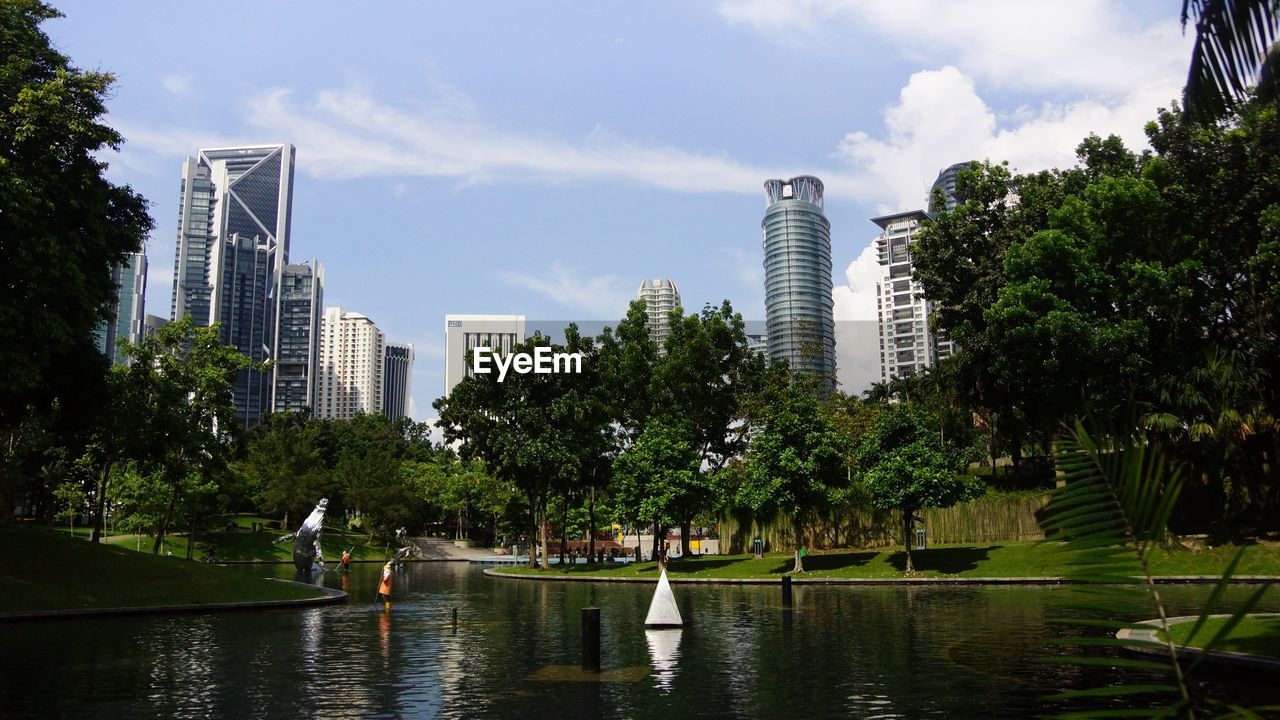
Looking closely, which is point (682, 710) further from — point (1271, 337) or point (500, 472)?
point (500, 472)

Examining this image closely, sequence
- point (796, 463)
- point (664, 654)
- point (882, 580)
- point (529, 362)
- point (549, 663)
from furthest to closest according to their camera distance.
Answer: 1. point (529, 362)
2. point (796, 463)
3. point (882, 580)
4. point (664, 654)
5. point (549, 663)

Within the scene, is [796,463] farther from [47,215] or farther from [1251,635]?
[47,215]

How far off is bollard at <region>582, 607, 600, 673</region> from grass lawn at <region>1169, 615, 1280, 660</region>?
372 inches

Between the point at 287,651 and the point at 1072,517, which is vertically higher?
the point at 1072,517

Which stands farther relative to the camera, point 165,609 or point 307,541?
point 307,541

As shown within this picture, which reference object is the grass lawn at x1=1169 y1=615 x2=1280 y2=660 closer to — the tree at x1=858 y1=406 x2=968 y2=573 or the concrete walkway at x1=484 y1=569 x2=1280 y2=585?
the concrete walkway at x1=484 y1=569 x2=1280 y2=585

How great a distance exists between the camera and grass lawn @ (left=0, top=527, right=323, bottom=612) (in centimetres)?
2844

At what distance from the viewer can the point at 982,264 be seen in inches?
1914

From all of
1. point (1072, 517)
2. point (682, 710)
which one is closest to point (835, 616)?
point (682, 710)

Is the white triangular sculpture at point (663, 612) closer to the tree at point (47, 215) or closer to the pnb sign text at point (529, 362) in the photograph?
the tree at point (47, 215)

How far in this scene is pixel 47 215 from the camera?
1089 inches

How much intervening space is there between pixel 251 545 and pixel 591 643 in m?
74.9

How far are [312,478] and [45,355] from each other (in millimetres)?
67991

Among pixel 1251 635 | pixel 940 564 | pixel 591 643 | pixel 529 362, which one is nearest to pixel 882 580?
pixel 940 564
